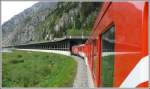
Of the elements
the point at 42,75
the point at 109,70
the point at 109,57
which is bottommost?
the point at 42,75

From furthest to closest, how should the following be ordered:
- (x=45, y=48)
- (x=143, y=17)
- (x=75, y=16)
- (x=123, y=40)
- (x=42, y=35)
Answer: (x=75, y=16) < (x=42, y=35) < (x=45, y=48) < (x=123, y=40) < (x=143, y=17)

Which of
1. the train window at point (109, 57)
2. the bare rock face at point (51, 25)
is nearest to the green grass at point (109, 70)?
the train window at point (109, 57)

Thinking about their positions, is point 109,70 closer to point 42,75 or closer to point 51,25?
point 42,75

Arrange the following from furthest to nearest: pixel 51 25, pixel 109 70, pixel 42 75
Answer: pixel 51 25 < pixel 42 75 < pixel 109 70

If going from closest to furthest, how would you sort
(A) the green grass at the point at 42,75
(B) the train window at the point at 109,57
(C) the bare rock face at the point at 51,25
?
(B) the train window at the point at 109,57 < (A) the green grass at the point at 42,75 < (C) the bare rock face at the point at 51,25

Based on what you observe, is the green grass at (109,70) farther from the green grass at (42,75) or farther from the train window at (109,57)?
the green grass at (42,75)

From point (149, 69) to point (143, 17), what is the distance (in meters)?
0.24

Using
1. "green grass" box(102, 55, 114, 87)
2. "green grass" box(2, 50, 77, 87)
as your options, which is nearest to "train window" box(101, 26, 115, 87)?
"green grass" box(102, 55, 114, 87)

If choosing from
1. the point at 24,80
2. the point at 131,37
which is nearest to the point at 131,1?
the point at 131,37

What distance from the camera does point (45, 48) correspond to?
6012cm

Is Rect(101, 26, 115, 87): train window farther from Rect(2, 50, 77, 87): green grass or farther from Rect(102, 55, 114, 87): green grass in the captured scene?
Rect(2, 50, 77, 87): green grass

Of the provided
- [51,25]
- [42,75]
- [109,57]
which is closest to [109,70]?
[109,57]

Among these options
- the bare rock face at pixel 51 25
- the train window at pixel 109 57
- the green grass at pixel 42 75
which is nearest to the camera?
the train window at pixel 109 57

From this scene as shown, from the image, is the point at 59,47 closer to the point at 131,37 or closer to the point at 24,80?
the point at 24,80
